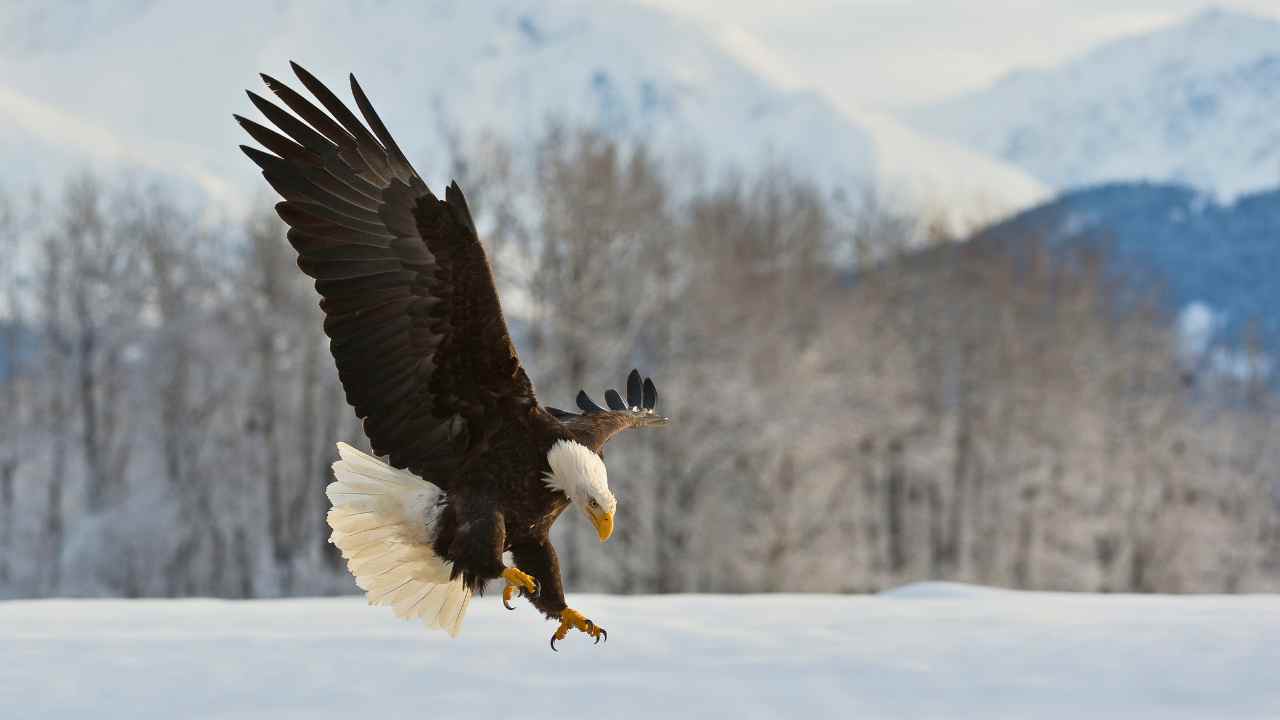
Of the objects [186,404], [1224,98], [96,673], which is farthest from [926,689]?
[1224,98]

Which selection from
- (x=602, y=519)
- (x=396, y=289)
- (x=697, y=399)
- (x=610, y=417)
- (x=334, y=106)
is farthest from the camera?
(x=697, y=399)

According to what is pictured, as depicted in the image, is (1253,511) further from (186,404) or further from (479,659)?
(479,659)

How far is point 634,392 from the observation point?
4.84 metres

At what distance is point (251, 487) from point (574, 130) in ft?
25.1

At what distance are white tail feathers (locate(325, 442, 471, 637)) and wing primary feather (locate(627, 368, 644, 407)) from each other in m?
1.09

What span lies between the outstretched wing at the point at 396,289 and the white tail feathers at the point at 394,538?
13 centimetres

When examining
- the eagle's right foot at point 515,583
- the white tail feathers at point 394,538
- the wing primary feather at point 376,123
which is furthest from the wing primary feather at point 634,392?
the wing primary feather at point 376,123

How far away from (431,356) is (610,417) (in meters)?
0.62

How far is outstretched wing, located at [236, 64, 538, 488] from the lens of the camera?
3.63 meters

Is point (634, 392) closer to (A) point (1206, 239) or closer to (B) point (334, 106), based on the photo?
(B) point (334, 106)

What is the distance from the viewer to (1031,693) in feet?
13.1

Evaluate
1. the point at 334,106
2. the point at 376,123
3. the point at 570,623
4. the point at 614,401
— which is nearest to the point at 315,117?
the point at 334,106

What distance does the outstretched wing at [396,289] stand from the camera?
143 inches

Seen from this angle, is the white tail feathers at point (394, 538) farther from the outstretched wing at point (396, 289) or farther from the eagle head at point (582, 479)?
the eagle head at point (582, 479)
